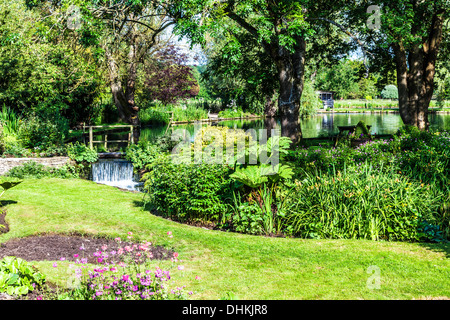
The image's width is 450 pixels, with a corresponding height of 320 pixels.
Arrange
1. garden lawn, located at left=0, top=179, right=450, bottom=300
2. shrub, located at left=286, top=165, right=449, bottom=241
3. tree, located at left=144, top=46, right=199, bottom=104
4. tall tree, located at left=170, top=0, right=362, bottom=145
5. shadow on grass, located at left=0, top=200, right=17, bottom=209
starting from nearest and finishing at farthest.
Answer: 1. garden lawn, located at left=0, top=179, right=450, bottom=300
2. shrub, located at left=286, top=165, right=449, bottom=241
3. shadow on grass, located at left=0, top=200, right=17, bottom=209
4. tall tree, located at left=170, top=0, right=362, bottom=145
5. tree, located at left=144, top=46, right=199, bottom=104

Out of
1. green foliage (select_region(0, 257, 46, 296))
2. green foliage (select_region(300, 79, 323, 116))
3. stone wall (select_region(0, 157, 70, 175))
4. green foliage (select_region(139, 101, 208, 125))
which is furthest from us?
green foliage (select_region(139, 101, 208, 125))

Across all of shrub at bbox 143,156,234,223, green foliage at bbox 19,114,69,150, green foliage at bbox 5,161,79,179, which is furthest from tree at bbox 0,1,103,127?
shrub at bbox 143,156,234,223

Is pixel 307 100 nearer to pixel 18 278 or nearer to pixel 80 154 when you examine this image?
pixel 80 154

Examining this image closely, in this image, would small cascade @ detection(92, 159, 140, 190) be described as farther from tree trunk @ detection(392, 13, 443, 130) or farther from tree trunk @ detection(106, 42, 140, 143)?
tree trunk @ detection(392, 13, 443, 130)

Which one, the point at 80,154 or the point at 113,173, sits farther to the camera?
the point at 80,154

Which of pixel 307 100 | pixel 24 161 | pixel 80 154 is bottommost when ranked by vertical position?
pixel 24 161

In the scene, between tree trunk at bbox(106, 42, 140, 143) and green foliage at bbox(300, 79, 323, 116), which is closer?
tree trunk at bbox(106, 42, 140, 143)

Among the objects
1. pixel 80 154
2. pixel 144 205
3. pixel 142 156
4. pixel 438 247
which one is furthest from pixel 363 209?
pixel 80 154

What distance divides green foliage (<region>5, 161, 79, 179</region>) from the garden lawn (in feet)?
15.1

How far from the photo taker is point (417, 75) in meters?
15.5

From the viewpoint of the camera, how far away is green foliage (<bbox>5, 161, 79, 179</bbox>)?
40.9 ft

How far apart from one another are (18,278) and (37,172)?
31.1ft

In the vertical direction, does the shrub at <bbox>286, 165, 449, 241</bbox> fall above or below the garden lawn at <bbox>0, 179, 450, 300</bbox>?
above

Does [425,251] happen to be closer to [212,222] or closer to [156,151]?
[212,222]
